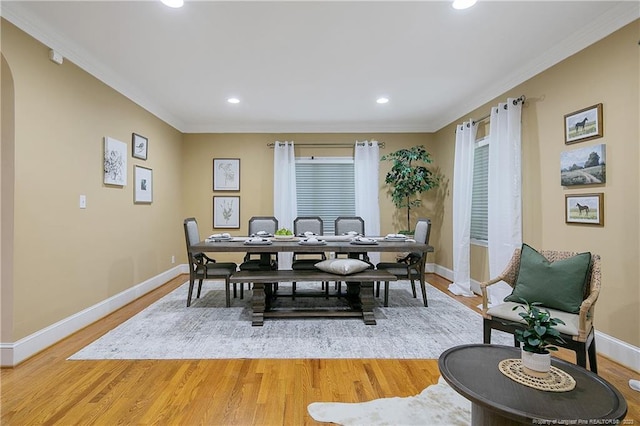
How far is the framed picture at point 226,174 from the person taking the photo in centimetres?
574

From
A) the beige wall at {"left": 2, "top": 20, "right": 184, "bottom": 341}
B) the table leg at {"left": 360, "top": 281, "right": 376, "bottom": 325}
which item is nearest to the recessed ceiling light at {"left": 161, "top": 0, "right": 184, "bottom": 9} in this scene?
the beige wall at {"left": 2, "top": 20, "right": 184, "bottom": 341}

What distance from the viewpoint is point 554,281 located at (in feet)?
7.38

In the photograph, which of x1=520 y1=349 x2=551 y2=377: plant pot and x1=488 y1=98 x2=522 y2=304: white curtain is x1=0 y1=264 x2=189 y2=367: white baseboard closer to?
x1=520 y1=349 x2=551 y2=377: plant pot

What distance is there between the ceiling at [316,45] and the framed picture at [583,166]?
35.9 inches

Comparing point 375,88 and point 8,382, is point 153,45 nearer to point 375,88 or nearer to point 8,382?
point 375,88

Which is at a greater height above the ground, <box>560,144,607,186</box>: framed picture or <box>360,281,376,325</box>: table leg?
<box>560,144,607,186</box>: framed picture

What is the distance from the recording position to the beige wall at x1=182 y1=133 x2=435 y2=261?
18.9 feet

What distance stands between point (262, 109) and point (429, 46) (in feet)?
8.72

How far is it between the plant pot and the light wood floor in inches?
33.6

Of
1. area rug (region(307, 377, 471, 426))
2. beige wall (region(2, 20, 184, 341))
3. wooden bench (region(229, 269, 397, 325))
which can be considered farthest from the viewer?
wooden bench (region(229, 269, 397, 325))

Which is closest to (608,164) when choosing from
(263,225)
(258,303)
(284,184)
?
(258,303)

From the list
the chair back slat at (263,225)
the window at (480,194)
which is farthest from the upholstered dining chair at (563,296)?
the chair back slat at (263,225)

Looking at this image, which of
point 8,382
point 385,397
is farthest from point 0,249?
point 385,397

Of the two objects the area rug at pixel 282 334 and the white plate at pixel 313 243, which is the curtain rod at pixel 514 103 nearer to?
the area rug at pixel 282 334
